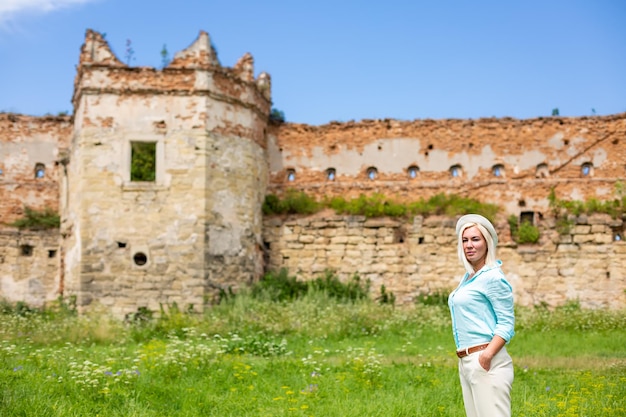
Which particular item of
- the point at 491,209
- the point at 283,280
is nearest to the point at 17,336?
the point at 283,280

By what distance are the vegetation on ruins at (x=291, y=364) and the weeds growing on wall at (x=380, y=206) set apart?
2.53 meters

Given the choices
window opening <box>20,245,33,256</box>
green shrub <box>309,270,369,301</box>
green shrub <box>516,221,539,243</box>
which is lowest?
green shrub <box>309,270,369,301</box>

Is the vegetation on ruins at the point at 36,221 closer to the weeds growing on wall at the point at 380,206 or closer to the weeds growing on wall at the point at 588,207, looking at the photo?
the weeds growing on wall at the point at 380,206

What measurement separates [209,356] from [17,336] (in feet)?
14.4

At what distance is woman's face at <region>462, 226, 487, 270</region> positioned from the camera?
4059 mm

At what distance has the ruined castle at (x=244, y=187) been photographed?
12883 mm

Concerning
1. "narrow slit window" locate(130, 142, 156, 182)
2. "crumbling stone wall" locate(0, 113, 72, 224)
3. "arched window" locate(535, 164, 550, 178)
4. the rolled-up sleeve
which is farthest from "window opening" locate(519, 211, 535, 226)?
the rolled-up sleeve

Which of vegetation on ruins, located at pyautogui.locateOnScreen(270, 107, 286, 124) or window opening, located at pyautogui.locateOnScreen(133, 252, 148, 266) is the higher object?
vegetation on ruins, located at pyautogui.locateOnScreen(270, 107, 286, 124)

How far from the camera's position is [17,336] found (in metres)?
10.6

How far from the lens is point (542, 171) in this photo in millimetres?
15141

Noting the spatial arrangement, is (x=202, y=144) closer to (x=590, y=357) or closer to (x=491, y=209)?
(x=491, y=209)

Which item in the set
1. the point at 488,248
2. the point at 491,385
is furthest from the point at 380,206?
the point at 491,385

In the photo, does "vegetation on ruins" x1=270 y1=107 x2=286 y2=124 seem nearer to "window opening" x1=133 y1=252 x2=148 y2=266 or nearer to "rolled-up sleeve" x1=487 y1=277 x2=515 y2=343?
"window opening" x1=133 y1=252 x2=148 y2=266

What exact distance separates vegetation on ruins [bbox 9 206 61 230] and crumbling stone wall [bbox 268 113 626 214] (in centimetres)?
Answer: 535
